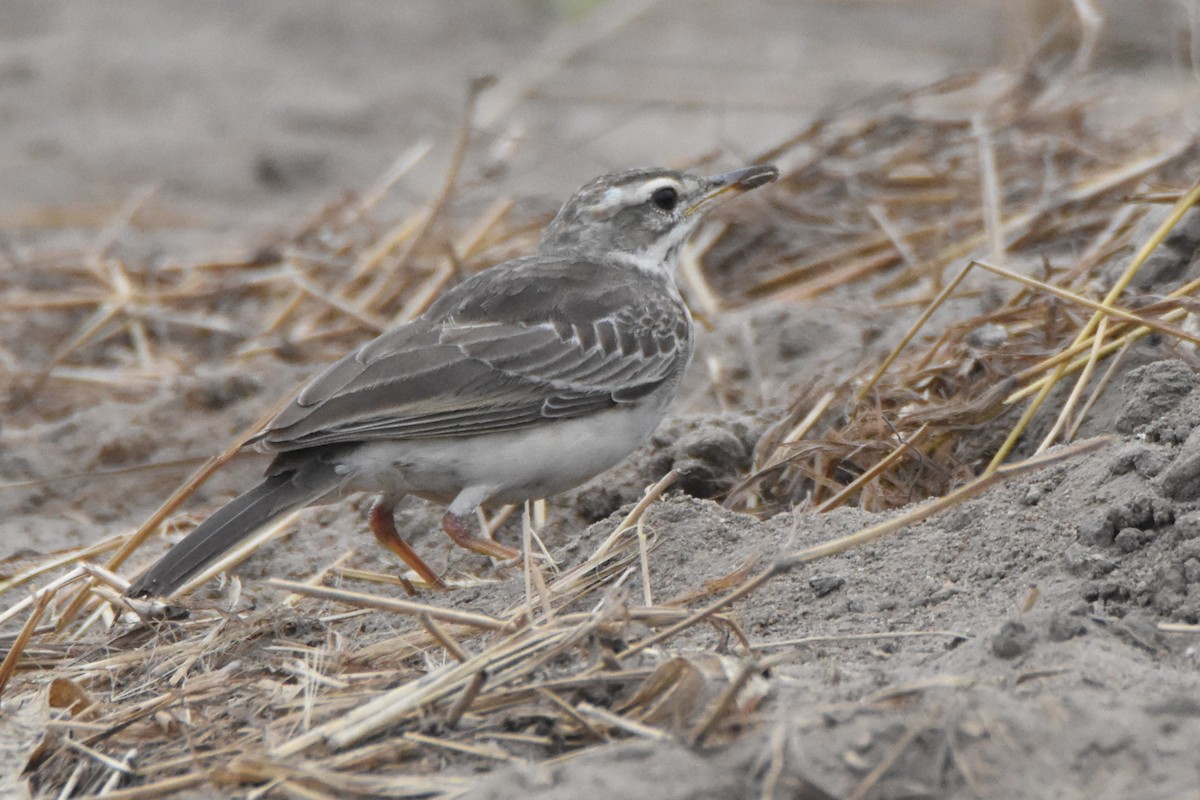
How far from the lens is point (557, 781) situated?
3.10 metres

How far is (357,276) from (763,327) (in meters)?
2.63

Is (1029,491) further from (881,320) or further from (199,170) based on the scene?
→ (199,170)

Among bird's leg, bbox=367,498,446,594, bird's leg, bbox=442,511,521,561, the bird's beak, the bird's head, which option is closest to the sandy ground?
bird's leg, bbox=367,498,446,594

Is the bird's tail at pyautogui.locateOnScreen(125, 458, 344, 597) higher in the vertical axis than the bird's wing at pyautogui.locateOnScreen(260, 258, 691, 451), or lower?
lower

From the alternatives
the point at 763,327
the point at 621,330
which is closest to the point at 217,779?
the point at 621,330

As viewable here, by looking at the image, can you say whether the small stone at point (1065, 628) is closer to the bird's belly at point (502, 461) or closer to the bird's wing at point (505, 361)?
the bird's belly at point (502, 461)

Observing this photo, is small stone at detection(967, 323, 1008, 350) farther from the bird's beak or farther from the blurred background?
the blurred background

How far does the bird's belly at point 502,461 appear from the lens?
5434 mm

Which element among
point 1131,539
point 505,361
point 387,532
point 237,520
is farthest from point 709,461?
point 1131,539

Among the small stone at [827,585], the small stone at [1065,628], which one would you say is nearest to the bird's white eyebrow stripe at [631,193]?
the small stone at [827,585]

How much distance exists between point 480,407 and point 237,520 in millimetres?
972

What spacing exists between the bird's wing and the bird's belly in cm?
6

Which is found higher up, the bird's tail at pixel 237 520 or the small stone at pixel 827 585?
the small stone at pixel 827 585

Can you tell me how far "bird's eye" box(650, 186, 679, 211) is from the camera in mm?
6449
